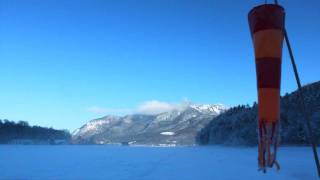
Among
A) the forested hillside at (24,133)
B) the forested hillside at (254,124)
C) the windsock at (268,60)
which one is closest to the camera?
the windsock at (268,60)

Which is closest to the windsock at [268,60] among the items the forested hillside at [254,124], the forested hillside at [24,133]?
the forested hillside at [254,124]

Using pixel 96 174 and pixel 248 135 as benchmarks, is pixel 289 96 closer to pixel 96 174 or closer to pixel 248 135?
pixel 248 135

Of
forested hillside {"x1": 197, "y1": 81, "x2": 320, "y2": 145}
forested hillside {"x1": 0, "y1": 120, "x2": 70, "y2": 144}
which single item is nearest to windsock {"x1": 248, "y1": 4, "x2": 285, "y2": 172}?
forested hillside {"x1": 197, "y1": 81, "x2": 320, "y2": 145}

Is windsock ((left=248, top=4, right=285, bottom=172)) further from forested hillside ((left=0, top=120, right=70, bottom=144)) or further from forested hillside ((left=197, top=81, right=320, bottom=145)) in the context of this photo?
forested hillside ((left=0, top=120, right=70, bottom=144))

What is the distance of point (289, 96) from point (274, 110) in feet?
320

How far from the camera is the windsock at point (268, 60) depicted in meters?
5.50

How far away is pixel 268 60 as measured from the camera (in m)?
5.52

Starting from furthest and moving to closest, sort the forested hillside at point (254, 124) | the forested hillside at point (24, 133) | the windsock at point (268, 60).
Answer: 1. the forested hillside at point (24, 133)
2. the forested hillside at point (254, 124)
3. the windsock at point (268, 60)

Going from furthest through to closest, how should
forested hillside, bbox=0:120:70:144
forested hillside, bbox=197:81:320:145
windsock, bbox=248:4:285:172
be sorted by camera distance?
1. forested hillside, bbox=0:120:70:144
2. forested hillside, bbox=197:81:320:145
3. windsock, bbox=248:4:285:172

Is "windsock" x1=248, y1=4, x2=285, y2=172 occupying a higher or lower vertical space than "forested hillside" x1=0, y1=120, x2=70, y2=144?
lower

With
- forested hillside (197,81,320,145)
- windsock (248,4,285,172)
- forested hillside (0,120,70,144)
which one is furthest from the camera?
forested hillside (0,120,70,144)

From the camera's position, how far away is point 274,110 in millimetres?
5535

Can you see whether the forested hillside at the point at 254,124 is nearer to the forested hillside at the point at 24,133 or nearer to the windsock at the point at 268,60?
the forested hillside at the point at 24,133

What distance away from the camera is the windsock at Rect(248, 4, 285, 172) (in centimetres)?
550
